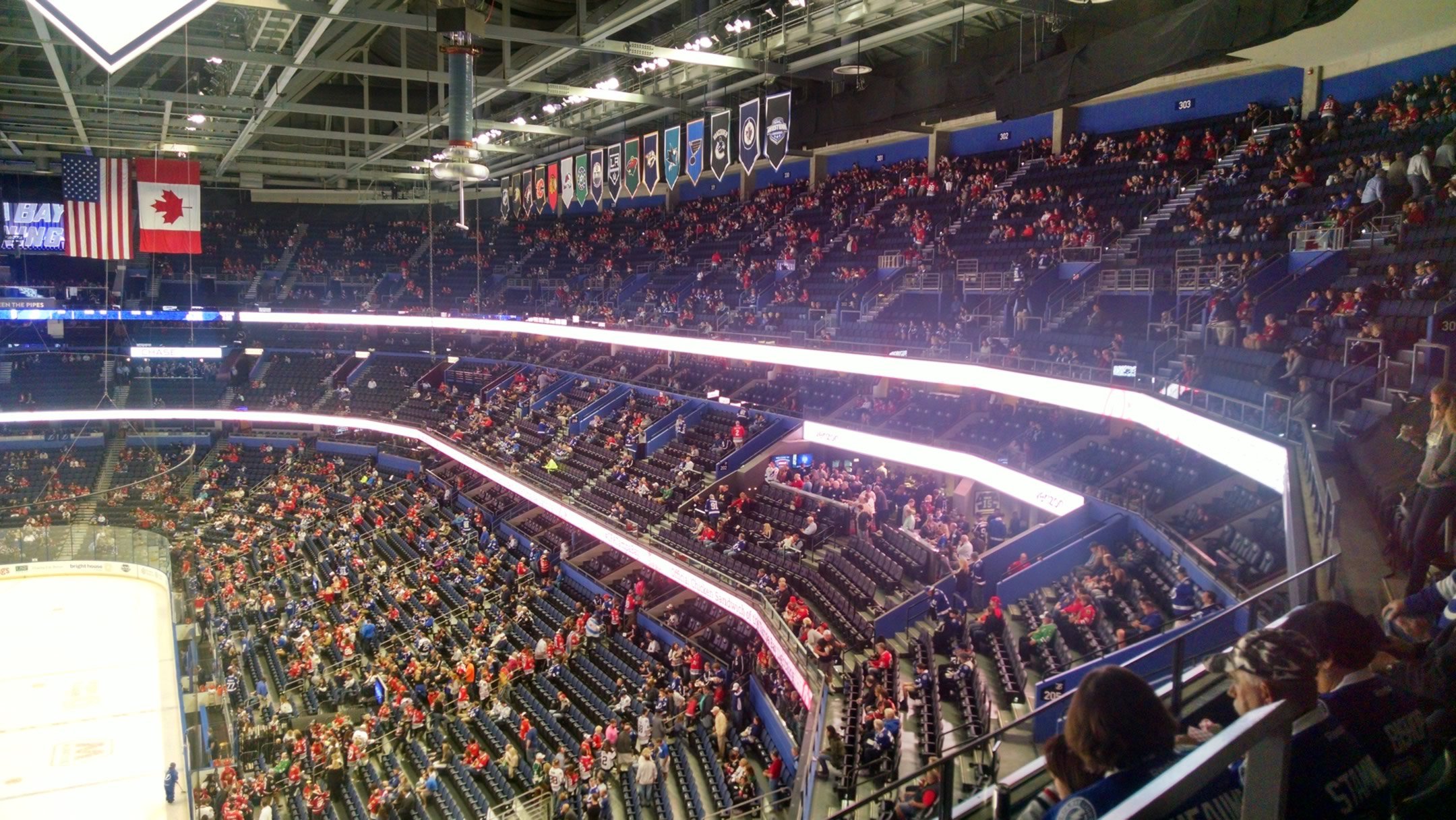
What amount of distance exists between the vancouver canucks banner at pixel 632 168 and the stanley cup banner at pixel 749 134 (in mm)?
3496

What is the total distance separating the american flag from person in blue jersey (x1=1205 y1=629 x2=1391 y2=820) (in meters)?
23.8

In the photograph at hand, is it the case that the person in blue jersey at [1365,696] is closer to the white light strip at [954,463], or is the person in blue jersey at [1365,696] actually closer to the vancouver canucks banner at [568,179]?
the white light strip at [954,463]

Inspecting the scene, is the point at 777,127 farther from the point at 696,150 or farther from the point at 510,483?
the point at 510,483

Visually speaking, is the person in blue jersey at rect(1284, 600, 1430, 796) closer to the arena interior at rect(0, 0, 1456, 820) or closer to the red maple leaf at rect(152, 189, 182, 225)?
the arena interior at rect(0, 0, 1456, 820)

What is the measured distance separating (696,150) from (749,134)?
1.99 m

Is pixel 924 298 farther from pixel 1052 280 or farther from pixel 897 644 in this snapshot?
pixel 897 644

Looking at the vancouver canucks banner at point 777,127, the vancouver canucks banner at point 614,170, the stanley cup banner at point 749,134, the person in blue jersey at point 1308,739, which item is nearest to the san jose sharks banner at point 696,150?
the stanley cup banner at point 749,134

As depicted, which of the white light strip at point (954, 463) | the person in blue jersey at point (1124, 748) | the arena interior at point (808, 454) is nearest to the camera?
the person in blue jersey at point (1124, 748)

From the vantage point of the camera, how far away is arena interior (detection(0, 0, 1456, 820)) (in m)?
5.01

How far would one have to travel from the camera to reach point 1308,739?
7.52ft

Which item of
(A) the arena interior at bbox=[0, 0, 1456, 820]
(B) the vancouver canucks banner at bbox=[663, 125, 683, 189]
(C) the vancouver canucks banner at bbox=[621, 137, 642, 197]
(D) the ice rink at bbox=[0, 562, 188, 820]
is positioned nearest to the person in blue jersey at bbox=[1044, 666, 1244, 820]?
(A) the arena interior at bbox=[0, 0, 1456, 820]

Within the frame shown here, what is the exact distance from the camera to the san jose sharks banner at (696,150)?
17.9 meters

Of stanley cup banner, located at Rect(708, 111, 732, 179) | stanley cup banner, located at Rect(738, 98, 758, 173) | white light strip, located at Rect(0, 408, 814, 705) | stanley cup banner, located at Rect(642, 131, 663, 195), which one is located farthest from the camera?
stanley cup banner, located at Rect(642, 131, 663, 195)

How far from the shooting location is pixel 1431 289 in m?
8.84
